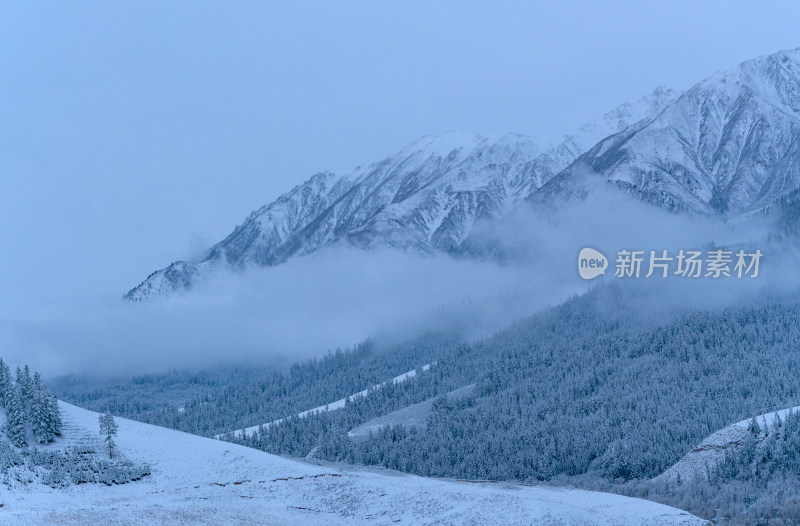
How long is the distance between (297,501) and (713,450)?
196 ft

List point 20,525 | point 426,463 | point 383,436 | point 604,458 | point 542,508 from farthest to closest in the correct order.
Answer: point 383,436, point 426,463, point 604,458, point 542,508, point 20,525

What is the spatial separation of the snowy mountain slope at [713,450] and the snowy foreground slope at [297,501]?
2624 centimetres

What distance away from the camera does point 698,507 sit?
279 feet

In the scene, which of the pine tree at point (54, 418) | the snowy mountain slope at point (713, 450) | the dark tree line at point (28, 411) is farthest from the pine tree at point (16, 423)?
the snowy mountain slope at point (713, 450)

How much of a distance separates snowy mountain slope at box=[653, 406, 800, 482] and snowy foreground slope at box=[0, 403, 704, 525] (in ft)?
86.1

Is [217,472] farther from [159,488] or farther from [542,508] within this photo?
[542,508]

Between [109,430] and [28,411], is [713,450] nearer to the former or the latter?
[109,430]

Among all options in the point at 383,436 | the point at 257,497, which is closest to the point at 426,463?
the point at 383,436

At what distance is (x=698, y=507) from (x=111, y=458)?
247 ft

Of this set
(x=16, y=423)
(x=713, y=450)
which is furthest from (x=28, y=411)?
(x=713, y=450)

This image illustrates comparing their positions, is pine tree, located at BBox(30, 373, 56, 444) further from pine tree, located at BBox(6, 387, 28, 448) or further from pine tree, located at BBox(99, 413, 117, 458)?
pine tree, located at BBox(99, 413, 117, 458)

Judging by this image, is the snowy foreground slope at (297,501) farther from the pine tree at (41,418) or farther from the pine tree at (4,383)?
the pine tree at (4,383)

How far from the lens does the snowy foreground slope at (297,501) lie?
77.3 meters

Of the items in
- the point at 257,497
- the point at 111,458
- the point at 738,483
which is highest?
the point at 111,458
